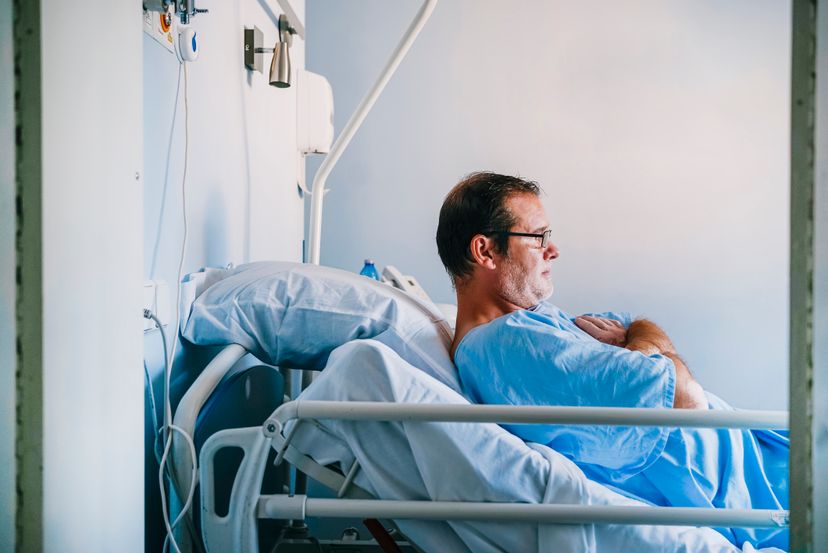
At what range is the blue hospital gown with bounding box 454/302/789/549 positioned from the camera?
1.03 m

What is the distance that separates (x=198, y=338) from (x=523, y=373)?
635 millimetres

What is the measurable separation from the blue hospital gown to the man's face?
0.22m

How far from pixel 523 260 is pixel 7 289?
1.03 meters

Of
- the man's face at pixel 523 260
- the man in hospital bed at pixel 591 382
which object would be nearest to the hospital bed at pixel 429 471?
the man in hospital bed at pixel 591 382

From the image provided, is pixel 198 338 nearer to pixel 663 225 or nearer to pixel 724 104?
pixel 663 225

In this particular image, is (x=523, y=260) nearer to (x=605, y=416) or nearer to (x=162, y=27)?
(x=605, y=416)

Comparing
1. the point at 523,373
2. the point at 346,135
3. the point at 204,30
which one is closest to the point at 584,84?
the point at 346,135

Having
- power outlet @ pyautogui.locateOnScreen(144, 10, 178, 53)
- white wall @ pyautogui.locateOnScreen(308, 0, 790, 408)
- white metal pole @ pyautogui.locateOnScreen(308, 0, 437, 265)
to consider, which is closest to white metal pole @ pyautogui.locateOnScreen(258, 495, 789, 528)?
power outlet @ pyautogui.locateOnScreen(144, 10, 178, 53)

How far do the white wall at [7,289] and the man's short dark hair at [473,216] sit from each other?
0.97 metres

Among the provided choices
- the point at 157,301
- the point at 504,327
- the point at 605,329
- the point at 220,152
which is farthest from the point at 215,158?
the point at 605,329

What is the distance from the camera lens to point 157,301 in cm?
118

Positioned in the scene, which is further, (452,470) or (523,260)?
(523,260)

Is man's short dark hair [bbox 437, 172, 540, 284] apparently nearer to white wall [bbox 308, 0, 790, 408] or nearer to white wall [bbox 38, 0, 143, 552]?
white wall [bbox 38, 0, 143, 552]

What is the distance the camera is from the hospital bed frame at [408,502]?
2.84 feet
